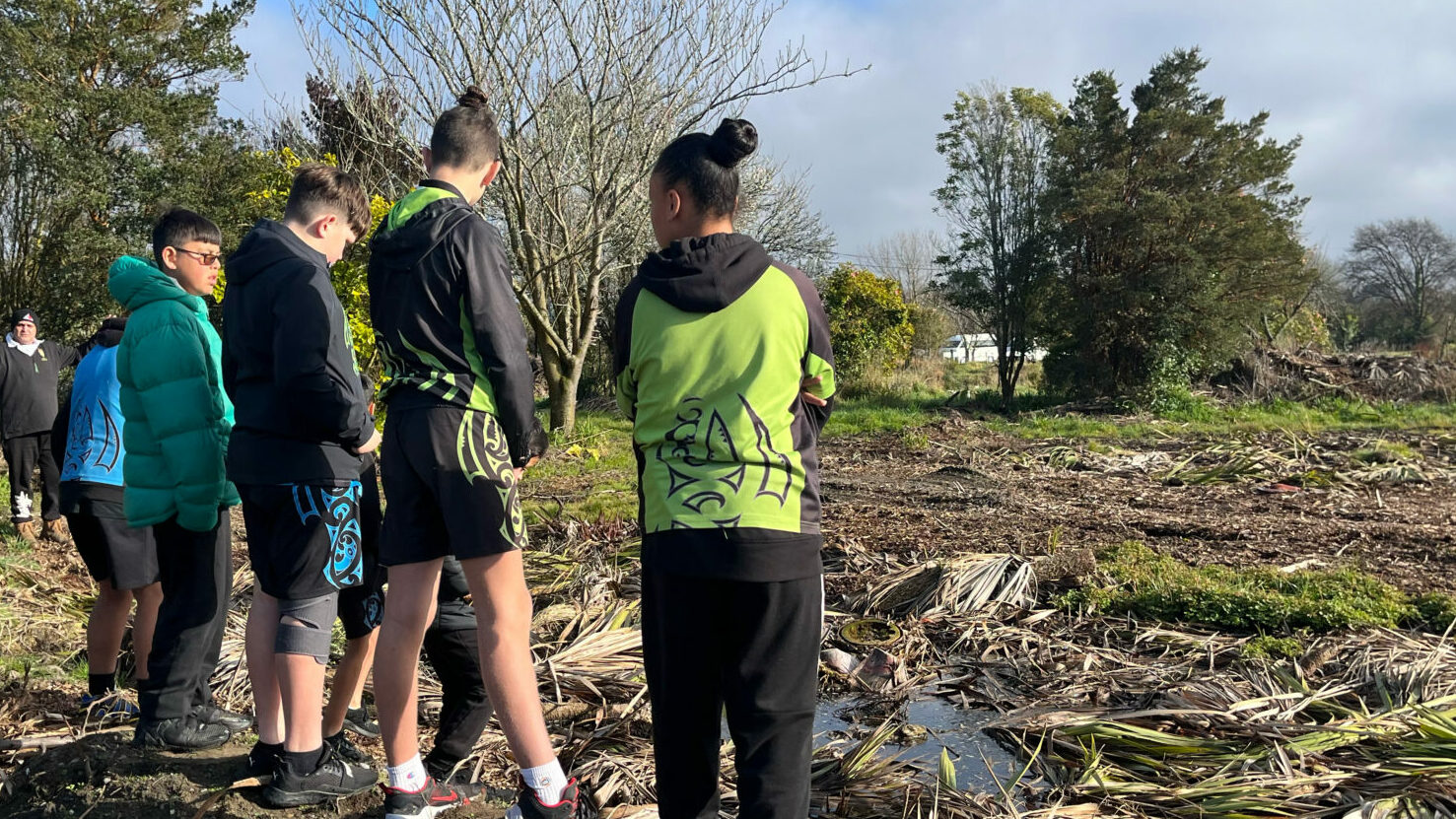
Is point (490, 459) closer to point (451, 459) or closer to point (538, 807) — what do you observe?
point (451, 459)

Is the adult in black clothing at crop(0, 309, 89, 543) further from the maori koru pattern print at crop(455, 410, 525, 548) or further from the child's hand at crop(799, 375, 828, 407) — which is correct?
the child's hand at crop(799, 375, 828, 407)

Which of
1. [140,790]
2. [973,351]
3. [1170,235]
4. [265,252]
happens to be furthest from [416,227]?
[973,351]

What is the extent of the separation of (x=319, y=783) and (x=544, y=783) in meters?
0.69

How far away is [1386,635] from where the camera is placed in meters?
4.52

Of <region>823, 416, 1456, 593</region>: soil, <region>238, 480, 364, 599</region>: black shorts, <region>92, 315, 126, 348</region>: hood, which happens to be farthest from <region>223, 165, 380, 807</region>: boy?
<region>823, 416, 1456, 593</region>: soil

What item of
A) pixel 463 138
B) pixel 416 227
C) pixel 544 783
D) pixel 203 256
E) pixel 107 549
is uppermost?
pixel 463 138

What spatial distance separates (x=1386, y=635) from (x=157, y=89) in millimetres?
20357

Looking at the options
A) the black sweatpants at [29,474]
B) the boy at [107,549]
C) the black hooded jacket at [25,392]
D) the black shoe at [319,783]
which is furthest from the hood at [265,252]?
the black hooded jacket at [25,392]

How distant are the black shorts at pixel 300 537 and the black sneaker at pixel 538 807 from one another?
79 centimetres

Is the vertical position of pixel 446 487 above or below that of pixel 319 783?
above

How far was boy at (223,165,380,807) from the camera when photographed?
8.60ft

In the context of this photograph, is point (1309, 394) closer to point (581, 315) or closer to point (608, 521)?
point (581, 315)

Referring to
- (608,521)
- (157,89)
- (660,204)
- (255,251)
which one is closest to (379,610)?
(255,251)

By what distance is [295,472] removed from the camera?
2.67 meters
